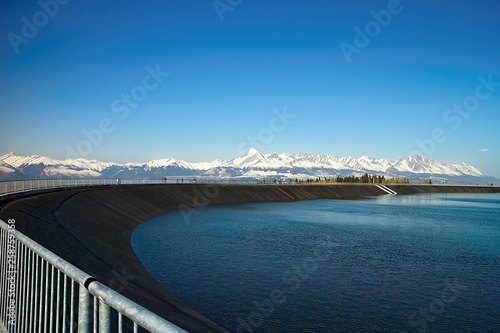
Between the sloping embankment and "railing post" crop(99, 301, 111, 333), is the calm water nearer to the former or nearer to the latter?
the sloping embankment

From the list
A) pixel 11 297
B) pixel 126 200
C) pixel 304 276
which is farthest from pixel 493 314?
pixel 126 200

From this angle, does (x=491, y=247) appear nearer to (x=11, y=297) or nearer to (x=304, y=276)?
(x=304, y=276)

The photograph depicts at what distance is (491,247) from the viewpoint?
42031 mm

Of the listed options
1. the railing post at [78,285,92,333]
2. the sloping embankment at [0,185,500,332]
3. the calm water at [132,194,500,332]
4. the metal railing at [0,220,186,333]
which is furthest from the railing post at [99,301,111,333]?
the calm water at [132,194,500,332]

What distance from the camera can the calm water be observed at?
19.7m

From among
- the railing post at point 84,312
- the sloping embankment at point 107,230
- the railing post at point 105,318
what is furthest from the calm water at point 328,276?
the railing post at point 105,318

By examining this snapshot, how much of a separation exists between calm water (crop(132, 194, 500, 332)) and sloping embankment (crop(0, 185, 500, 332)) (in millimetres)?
1421

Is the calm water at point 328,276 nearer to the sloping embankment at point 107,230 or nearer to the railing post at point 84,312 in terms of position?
the sloping embankment at point 107,230

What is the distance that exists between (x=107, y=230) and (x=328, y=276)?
76.2 ft

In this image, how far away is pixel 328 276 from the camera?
27.6 meters

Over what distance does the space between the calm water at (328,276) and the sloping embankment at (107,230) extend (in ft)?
4.66

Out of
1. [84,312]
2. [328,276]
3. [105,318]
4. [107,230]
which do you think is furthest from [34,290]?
[107,230]

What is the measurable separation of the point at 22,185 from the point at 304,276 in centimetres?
3752

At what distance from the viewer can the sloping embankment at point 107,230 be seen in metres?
20.4
